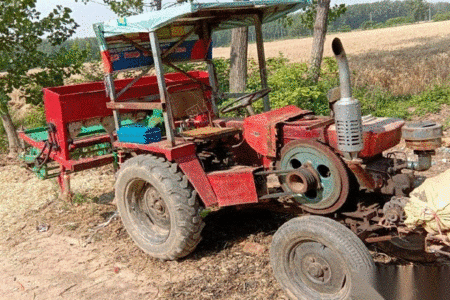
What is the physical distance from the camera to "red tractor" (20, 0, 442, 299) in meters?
3.43

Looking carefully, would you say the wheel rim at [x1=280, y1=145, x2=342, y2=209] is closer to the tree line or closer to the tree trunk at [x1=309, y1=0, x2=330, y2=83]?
the tree trunk at [x1=309, y1=0, x2=330, y2=83]

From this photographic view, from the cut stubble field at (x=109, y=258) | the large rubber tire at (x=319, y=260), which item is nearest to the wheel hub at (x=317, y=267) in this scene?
the large rubber tire at (x=319, y=260)

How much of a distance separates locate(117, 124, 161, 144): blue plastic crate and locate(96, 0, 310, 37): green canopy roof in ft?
2.94

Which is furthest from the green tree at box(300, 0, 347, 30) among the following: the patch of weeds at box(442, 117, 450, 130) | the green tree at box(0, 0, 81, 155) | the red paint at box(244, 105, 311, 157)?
the red paint at box(244, 105, 311, 157)

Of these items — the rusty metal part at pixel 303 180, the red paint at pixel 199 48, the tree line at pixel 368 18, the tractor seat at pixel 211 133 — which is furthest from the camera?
the tree line at pixel 368 18

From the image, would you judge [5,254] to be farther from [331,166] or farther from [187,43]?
[331,166]

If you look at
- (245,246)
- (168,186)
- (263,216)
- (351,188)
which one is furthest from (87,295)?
(351,188)

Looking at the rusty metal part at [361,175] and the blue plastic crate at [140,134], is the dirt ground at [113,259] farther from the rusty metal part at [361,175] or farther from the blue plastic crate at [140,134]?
the blue plastic crate at [140,134]

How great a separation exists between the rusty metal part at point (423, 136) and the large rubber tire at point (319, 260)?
763 mm

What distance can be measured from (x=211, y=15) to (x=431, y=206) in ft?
8.68

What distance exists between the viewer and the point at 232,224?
5.18 m

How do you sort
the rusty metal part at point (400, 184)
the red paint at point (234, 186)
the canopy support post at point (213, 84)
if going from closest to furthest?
the rusty metal part at point (400, 184), the red paint at point (234, 186), the canopy support post at point (213, 84)

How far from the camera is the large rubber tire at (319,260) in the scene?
10.7 ft

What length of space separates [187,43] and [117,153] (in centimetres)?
145
